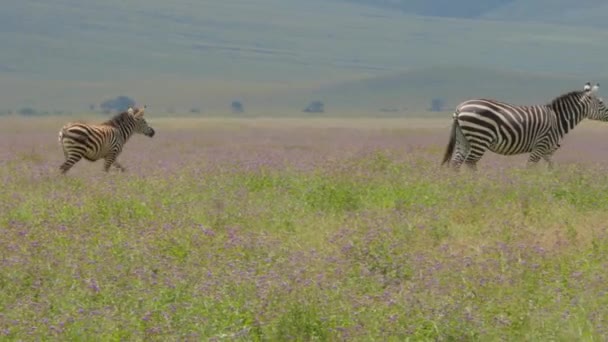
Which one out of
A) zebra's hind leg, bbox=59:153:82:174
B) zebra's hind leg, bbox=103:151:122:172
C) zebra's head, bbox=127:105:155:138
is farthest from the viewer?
zebra's head, bbox=127:105:155:138

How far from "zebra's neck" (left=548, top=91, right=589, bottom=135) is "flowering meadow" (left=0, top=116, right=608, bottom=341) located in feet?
11.1

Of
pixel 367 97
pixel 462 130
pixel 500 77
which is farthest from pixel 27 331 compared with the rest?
pixel 500 77

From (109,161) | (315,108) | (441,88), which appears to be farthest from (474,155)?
(441,88)

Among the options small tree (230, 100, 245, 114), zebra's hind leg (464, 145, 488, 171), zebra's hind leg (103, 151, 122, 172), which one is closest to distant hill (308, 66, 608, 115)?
small tree (230, 100, 245, 114)

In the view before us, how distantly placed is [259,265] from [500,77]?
149 metres

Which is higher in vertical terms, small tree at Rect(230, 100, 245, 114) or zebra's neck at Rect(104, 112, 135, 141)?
zebra's neck at Rect(104, 112, 135, 141)

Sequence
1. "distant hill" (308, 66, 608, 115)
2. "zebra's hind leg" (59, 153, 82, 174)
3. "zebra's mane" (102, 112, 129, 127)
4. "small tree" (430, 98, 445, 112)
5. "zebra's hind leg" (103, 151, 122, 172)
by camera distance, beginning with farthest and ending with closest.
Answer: "distant hill" (308, 66, 608, 115)
"small tree" (430, 98, 445, 112)
"zebra's mane" (102, 112, 129, 127)
"zebra's hind leg" (103, 151, 122, 172)
"zebra's hind leg" (59, 153, 82, 174)

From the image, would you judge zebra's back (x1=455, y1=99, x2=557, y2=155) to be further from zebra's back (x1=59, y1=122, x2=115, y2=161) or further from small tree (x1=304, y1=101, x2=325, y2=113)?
small tree (x1=304, y1=101, x2=325, y2=113)

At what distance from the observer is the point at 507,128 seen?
18125 millimetres

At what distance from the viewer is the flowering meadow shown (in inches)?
287

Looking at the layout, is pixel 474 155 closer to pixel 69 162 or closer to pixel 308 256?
pixel 69 162

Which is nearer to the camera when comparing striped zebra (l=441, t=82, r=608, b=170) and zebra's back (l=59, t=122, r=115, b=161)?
striped zebra (l=441, t=82, r=608, b=170)

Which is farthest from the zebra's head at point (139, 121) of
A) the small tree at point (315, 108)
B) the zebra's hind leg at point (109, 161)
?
the small tree at point (315, 108)

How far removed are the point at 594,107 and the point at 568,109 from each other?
3.00 ft
